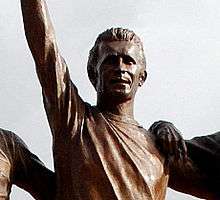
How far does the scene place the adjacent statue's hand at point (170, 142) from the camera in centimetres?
914

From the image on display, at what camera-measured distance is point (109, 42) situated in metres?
9.25

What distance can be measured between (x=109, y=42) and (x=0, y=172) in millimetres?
1474

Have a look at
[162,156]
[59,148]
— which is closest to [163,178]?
[162,156]

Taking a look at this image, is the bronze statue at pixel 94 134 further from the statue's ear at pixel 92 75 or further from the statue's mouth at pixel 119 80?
the statue's ear at pixel 92 75

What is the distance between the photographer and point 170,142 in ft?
30.0

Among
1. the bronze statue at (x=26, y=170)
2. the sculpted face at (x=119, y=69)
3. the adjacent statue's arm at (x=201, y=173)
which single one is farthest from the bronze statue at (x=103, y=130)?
the bronze statue at (x=26, y=170)

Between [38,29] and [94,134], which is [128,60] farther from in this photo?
[38,29]

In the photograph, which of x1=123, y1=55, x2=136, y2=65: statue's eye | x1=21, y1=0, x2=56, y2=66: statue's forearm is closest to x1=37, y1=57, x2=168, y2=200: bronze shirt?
x1=21, y1=0, x2=56, y2=66: statue's forearm

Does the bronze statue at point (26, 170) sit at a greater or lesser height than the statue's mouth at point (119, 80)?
lesser

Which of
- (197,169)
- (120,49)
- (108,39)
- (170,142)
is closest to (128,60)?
(120,49)

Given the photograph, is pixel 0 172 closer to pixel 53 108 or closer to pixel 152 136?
pixel 53 108

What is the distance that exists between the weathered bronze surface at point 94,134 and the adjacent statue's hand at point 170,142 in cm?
8

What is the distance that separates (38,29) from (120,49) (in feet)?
2.61

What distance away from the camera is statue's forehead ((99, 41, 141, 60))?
30.1 ft
